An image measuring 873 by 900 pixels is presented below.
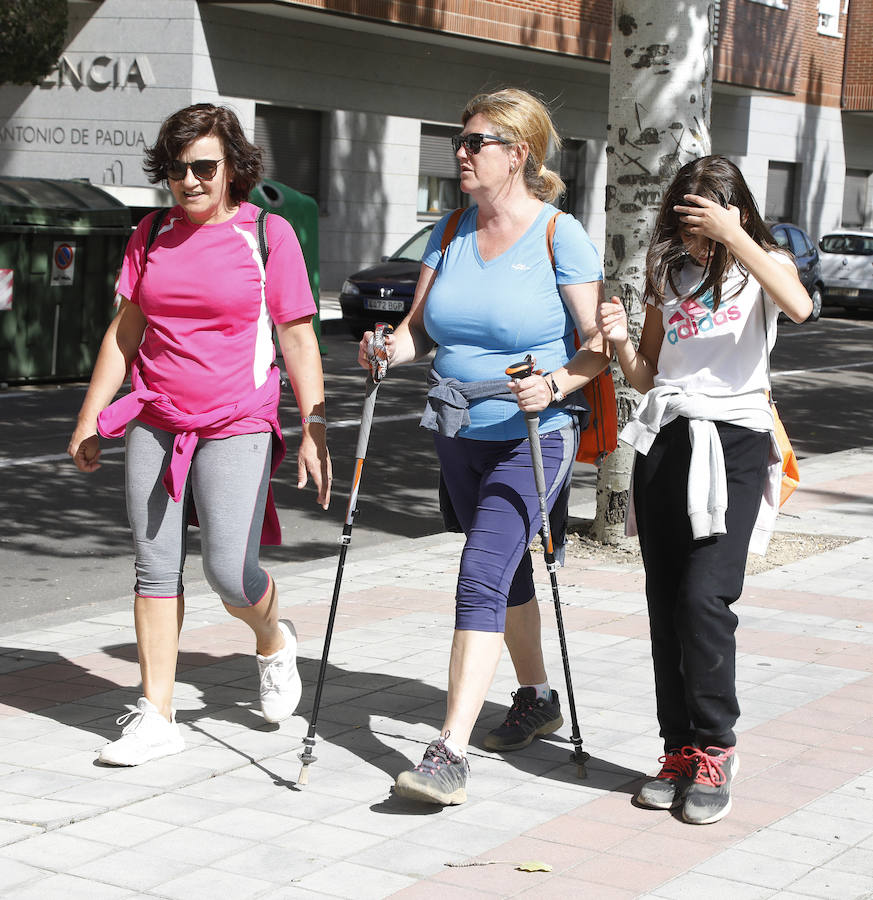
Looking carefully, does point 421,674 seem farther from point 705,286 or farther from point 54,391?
point 54,391

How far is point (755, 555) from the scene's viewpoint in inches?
328

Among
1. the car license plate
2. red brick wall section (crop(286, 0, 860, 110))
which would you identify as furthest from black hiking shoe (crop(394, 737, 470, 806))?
red brick wall section (crop(286, 0, 860, 110))

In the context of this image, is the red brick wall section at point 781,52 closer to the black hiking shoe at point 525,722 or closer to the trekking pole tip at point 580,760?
the black hiking shoe at point 525,722

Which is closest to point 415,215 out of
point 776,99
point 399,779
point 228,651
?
point 776,99

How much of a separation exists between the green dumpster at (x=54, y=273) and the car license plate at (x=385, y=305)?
4984 millimetres

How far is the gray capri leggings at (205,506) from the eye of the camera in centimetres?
480

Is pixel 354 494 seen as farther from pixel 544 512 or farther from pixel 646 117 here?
pixel 646 117

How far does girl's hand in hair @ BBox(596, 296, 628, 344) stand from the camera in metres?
4.26

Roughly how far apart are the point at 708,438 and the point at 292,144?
77.2 ft

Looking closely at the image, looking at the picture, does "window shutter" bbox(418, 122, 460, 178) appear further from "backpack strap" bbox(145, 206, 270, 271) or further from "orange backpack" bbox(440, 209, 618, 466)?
"orange backpack" bbox(440, 209, 618, 466)

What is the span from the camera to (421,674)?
5.75 metres

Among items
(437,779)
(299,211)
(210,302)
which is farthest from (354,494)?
(299,211)

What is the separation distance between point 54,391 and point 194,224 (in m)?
10.9

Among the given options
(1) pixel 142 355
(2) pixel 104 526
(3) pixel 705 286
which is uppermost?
(3) pixel 705 286
